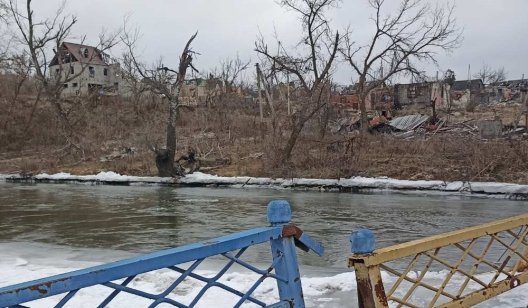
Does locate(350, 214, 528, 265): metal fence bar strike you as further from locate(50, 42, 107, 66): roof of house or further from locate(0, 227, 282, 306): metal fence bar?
locate(50, 42, 107, 66): roof of house

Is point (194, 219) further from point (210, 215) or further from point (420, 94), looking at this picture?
point (420, 94)

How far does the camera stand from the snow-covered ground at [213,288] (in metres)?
5.26

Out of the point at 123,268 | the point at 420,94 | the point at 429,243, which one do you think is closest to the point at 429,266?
the point at 429,243

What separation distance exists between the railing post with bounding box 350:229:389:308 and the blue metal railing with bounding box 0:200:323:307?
0.30 metres

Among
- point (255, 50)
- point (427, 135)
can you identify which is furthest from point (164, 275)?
point (255, 50)

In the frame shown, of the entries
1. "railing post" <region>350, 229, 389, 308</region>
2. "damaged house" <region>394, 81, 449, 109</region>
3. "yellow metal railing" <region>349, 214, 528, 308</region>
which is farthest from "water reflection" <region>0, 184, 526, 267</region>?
"damaged house" <region>394, 81, 449, 109</region>

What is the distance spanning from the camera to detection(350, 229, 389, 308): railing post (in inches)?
115

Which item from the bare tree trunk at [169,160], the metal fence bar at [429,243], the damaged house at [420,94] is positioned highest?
the damaged house at [420,94]

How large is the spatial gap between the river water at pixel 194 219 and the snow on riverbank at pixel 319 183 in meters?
0.77

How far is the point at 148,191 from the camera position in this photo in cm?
2077

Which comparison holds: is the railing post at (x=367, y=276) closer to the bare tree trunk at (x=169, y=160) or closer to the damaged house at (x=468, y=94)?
the bare tree trunk at (x=169, y=160)

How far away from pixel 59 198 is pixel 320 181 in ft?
34.0

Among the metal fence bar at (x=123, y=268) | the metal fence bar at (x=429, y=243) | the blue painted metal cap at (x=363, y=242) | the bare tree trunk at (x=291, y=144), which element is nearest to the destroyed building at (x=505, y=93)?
the bare tree trunk at (x=291, y=144)

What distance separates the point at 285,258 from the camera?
2.94m
